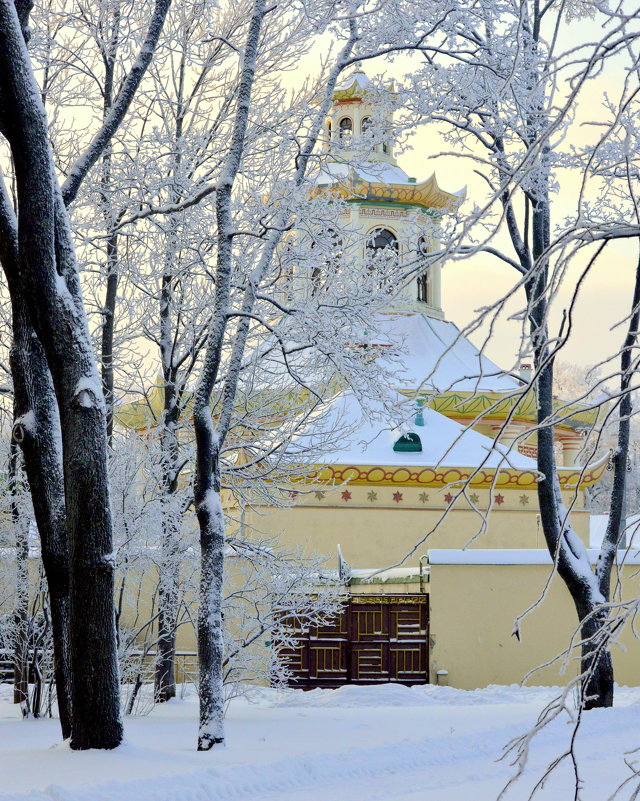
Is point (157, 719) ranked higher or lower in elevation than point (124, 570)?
lower

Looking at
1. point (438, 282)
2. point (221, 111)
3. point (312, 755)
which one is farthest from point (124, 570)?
point (438, 282)

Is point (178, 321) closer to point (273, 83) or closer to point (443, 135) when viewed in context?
point (273, 83)

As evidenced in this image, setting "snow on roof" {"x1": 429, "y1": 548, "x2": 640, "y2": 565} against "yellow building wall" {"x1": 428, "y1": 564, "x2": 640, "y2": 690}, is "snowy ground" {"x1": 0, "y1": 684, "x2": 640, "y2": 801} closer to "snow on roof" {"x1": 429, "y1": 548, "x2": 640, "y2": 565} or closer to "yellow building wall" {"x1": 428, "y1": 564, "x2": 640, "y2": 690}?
"yellow building wall" {"x1": 428, "y1": 564, "x2": 640, "y2": 690}

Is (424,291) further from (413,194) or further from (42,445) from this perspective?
(42,445)

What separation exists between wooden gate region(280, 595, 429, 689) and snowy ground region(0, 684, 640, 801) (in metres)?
3.02

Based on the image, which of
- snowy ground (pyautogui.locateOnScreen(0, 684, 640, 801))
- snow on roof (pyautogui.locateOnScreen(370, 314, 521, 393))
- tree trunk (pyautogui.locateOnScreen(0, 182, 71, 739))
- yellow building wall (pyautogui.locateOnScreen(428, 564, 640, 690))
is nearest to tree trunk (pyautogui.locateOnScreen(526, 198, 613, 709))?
snowy ground (pyautogui.locateOnScreen(0, 684, 640, 801))

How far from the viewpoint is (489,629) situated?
48.4ft

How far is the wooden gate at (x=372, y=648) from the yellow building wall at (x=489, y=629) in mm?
225

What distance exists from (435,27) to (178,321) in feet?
15.3

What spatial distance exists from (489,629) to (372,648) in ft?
5.47

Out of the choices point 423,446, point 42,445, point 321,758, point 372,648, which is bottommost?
point 372,648

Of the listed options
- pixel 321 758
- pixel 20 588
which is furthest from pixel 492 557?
pixel 321 758

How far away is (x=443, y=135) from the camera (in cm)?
1134

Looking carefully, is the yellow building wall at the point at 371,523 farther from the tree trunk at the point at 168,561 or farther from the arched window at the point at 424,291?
the arched window at the point at 424,291
